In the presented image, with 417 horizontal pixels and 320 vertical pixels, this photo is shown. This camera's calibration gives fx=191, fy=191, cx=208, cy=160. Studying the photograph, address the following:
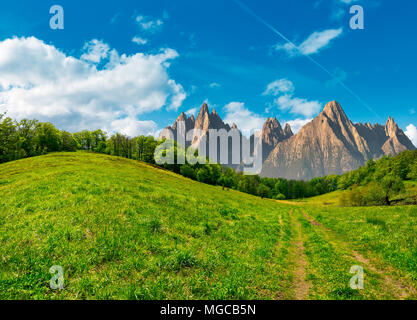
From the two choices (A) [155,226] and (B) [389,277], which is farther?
(A) [155,226]

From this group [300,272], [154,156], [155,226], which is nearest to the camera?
[300,272]

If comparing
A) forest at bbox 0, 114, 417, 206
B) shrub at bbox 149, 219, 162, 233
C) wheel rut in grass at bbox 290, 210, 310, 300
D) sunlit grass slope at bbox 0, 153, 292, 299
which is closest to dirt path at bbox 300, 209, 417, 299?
wheel rut in grass at bbox 290, 210, 310, 300

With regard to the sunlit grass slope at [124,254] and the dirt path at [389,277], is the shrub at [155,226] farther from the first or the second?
the dirt path at [389,277]

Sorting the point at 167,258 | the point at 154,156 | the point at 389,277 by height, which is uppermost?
the point at 154,156

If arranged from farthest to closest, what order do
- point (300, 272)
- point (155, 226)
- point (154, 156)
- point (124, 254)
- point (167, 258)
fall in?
point (154, 156), point (155, 226), point (300, 272), point (167, 258), point (124, 254)

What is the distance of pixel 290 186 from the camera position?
19038 centimetres

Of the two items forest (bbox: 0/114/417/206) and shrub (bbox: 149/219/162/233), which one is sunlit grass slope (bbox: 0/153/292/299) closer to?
shrub (bbox: 149/219/162/233)

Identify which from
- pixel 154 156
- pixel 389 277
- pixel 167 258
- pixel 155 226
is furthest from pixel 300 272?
pixel 154 156

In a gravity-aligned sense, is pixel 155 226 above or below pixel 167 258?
above

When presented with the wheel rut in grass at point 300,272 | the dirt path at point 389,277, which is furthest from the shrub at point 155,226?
the dirt path at point 389,277

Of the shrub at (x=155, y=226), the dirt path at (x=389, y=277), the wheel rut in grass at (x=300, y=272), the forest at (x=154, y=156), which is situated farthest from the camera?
the forest at (x=154, y=156)

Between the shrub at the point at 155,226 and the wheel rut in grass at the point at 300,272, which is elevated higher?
the shrub at the point at 155,226

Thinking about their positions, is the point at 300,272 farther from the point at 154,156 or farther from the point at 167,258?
the point at 154,156
